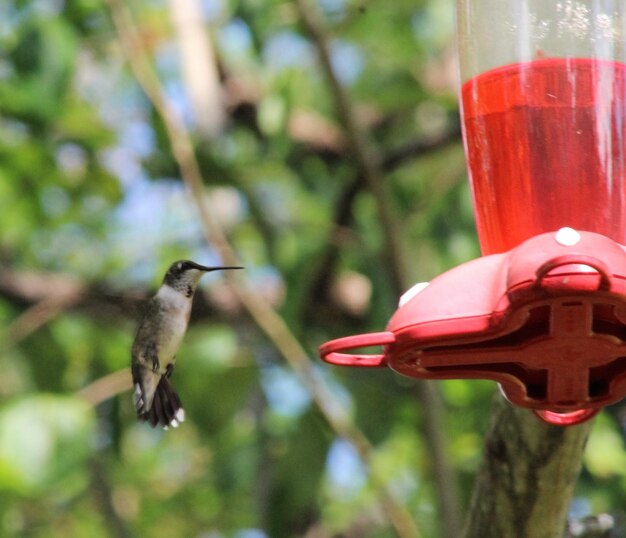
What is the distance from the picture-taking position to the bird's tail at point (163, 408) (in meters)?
3.38

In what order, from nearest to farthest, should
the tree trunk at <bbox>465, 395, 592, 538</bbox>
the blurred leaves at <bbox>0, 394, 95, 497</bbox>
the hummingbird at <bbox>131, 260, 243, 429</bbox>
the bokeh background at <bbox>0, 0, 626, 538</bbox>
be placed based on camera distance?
the tree trunk at <bbox>465, 395, 592, 538</bbox>, the hummingbird at <bbox>131, 260, 243, 429</bbox>, the blurred leaves at <bbox>0, 394, 95, 497</bbox>, the bokeh background at <bbox>0, 0, 626, 538</bbox>

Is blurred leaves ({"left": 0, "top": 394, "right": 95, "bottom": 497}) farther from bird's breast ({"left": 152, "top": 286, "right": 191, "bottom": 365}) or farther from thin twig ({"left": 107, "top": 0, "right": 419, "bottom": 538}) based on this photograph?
bird's breast ({"left": 152, "top": 286, "right": 191, "bottom": 365})

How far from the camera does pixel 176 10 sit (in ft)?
22.4

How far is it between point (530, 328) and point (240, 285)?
317 cm

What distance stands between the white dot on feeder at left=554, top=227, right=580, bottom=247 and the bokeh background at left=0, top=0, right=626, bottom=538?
2240mm

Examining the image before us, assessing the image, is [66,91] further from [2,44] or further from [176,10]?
[176,10]

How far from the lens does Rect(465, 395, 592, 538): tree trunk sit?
296 cm

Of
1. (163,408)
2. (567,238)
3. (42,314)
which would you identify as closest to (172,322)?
(163,408)

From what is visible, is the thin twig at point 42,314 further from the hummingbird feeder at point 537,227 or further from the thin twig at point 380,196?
the hummingbird feeder at point 537,227

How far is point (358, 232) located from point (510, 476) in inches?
154

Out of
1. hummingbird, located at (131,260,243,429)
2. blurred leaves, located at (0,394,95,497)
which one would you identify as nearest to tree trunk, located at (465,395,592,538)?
hummingbird, located at (131,260,243,429)

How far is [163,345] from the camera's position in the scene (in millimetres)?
3613

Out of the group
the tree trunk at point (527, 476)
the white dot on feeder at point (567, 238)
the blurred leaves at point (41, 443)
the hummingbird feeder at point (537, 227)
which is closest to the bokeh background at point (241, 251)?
the blurred leaves at point (41, 443)

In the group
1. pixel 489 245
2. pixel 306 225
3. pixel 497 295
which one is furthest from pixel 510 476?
pixel 306 225
